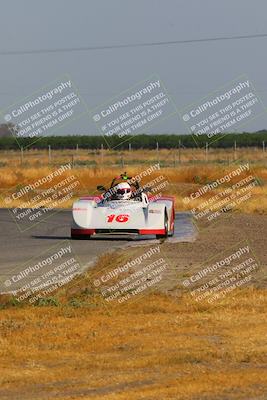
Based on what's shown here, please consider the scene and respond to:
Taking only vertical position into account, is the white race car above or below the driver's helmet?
below

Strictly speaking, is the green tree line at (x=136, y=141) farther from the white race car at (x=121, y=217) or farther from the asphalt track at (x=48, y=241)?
the white race car at (x=121, y=217)

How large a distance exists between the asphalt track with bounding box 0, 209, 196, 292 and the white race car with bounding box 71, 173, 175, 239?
256 millimetres

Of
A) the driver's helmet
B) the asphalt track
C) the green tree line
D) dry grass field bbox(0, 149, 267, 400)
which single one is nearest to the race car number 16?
the asphalt track

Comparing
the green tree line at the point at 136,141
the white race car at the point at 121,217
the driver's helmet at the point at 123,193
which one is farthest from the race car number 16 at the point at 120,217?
the green tree line at the point at 136,141

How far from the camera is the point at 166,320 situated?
529 inches

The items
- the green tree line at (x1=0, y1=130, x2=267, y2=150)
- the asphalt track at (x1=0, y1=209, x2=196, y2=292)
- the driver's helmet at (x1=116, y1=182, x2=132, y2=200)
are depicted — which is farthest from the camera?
the green tree line at (x1=0, y1=130, x2=267, y2=150)

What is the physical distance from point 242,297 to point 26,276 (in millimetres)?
4373

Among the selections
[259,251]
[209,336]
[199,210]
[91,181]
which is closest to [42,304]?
[209,336]

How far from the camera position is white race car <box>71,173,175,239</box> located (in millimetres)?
25453

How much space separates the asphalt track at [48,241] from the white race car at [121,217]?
0.84 feet

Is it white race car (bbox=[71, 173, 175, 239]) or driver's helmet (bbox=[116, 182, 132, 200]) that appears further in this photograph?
driver's helmet (bbox=[116, 182, 132, 200])

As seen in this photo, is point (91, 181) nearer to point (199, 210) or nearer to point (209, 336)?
point (199, 210)

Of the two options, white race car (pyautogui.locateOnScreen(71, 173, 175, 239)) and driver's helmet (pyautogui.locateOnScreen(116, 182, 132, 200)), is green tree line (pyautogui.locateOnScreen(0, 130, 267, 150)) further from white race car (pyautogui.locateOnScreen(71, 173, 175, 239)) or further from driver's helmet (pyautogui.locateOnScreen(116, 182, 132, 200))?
white race car (pyautogui.locateOnScreen(71, 173, 175, 239))

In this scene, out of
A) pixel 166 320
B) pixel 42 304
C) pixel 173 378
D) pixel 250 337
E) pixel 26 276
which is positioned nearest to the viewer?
pixel 173 378
